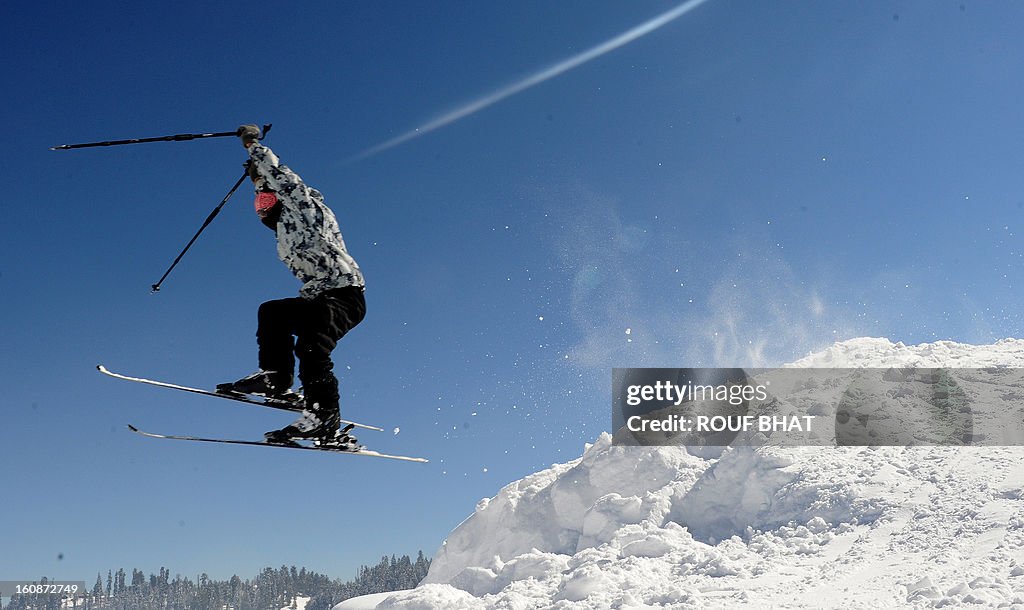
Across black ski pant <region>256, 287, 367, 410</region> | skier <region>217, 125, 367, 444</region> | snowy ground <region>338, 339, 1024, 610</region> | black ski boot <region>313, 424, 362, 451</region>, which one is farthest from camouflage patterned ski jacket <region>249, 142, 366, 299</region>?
snowy ground <region>338, 339, 1024, 610</region>

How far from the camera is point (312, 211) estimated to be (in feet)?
16.8

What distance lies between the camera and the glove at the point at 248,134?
511cm

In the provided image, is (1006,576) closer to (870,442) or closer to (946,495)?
(946,495)

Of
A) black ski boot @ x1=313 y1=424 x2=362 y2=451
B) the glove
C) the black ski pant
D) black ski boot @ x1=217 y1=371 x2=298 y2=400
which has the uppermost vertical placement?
the glove

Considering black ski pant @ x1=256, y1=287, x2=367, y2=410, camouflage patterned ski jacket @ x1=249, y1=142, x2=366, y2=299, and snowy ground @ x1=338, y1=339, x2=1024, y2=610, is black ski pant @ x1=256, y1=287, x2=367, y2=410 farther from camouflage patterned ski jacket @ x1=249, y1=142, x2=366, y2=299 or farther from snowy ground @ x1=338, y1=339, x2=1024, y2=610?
snowy ground @ x1=338, y1=339, x2=1024, y2=610

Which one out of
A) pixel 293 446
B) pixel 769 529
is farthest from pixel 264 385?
pixel 769 529

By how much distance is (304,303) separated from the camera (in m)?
5.21

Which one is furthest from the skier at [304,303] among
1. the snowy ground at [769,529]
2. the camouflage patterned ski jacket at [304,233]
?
the snowy ground at [769,529]

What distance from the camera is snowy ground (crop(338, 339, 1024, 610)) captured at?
64.1ft

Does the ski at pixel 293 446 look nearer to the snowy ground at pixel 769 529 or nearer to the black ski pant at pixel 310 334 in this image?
the black ski pant at pixel 310 334

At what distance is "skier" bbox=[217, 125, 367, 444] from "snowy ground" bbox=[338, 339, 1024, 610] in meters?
17.3

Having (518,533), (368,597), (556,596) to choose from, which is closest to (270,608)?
(368,597)

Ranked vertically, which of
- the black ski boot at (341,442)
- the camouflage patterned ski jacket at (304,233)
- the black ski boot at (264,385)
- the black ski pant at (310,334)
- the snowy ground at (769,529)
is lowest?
the snowy ground at (769,529)

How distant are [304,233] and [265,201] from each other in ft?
1.27
